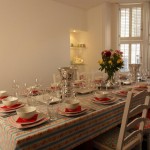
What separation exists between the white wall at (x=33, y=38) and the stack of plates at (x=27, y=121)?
2153mm

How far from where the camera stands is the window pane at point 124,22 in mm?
4498

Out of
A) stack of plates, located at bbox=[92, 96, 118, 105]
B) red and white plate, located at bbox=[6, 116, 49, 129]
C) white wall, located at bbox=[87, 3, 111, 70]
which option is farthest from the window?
red and white plate, located at bbox=[6, 116, 49, 129]

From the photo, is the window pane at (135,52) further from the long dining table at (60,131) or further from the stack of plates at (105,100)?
the long dining table at (60,131)

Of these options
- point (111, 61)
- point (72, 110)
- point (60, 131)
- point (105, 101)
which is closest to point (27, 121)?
point (60, 131)

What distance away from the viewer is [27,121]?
3.75 feet

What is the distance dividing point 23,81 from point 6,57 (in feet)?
1.98

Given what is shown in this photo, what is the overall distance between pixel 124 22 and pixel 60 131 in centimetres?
419

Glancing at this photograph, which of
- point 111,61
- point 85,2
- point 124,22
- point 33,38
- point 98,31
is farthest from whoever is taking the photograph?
point 124,22

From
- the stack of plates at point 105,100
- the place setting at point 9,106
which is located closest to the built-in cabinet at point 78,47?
the stack of plates at point 105,100

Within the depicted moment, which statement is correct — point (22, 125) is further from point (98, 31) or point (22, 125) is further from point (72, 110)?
point (98, 31)

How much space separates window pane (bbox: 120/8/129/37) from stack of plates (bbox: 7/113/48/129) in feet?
13.2

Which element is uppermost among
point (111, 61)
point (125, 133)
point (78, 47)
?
point (78, 47)

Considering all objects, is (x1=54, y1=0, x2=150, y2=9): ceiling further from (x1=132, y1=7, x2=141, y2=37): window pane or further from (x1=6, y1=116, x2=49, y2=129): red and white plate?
(x1=6, y1=116, x2=49, y2=129): red and white plate

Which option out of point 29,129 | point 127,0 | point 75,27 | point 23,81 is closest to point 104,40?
point 75,27
